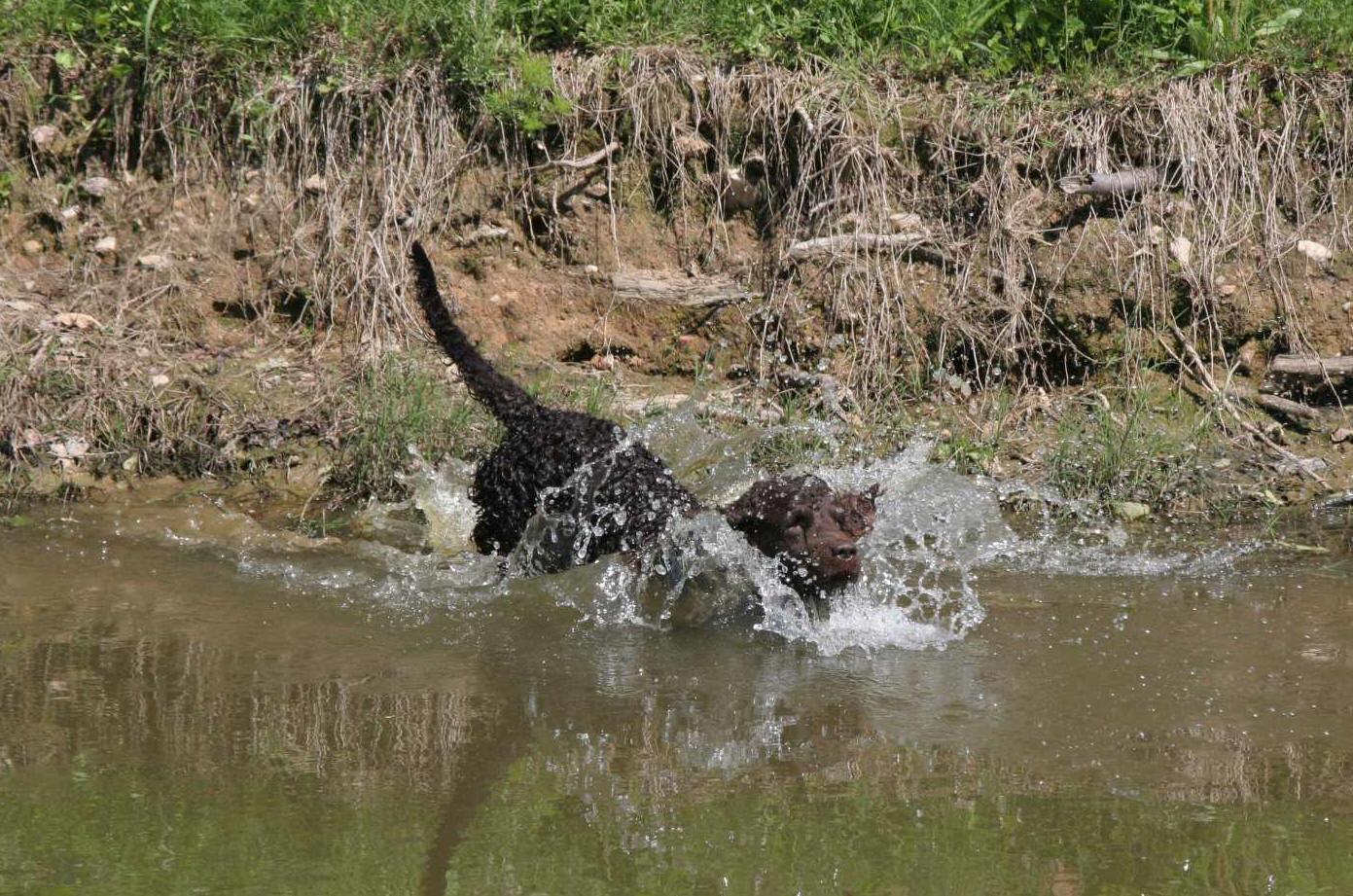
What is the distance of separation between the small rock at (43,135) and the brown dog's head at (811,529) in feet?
14.7

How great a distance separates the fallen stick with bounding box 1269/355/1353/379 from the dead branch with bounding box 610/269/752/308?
94.2 inches

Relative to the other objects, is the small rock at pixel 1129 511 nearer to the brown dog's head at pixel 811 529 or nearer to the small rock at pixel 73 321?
the brown dog's head at pixel 811 529

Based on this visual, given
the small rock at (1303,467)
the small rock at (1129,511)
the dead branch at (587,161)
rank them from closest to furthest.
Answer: the small rock at (1129,511) < the small rock at (1303,467) < the dead branch at (587,161)

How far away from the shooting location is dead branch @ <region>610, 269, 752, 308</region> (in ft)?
22.6

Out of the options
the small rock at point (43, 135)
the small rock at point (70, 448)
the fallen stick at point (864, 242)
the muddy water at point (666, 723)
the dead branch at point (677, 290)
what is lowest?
the muddy water at point (666, 723)

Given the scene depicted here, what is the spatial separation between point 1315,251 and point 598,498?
367 centimetres

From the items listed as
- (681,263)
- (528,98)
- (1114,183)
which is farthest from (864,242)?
(528,98)

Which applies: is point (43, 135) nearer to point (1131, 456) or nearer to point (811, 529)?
point (811, 529)

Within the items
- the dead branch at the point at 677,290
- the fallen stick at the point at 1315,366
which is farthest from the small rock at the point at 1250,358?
the dead branch at the point at 677,290

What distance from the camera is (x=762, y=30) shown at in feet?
23.0

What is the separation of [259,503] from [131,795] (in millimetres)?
2798

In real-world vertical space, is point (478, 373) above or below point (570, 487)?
above

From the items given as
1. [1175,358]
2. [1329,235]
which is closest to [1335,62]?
[1329,235]

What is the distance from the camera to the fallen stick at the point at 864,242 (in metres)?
6.75
